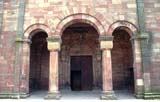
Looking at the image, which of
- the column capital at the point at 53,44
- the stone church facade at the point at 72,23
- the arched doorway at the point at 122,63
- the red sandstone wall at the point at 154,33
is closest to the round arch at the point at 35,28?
the stone church facade at the point at 72,23

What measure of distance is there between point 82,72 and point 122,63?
8.35 ft

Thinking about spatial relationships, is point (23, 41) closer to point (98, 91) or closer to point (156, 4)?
point (98, 91)

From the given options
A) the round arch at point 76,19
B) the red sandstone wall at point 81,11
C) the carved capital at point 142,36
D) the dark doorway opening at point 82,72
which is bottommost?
the dark doorway opening at point 82,72

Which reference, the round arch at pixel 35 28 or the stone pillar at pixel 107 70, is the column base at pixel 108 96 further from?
the round arch at pixel 35 28

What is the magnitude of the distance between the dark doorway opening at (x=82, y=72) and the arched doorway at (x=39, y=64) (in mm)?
1687

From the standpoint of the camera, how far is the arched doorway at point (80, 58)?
1263 centimetres

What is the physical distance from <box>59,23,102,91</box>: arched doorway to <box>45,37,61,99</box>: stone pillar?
2.76 m

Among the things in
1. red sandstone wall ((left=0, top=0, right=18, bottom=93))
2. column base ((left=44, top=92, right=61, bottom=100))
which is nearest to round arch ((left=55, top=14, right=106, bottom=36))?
red sandstone wall ((left=0, top=0, right=18, bottom=93))

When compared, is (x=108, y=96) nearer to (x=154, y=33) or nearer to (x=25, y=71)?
(x=154, y=33)

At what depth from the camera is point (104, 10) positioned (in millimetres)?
10227

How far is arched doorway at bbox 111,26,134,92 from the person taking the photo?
40.7 feet

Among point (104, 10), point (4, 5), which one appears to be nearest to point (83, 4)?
point (104, 10)

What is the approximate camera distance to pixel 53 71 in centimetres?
979

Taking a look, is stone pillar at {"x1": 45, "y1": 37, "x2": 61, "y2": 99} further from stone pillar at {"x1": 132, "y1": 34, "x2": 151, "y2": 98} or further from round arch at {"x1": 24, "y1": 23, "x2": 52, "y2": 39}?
stone pillar at {"x1": 132, "y1": 34, "x2": 151, "y2": 98}
